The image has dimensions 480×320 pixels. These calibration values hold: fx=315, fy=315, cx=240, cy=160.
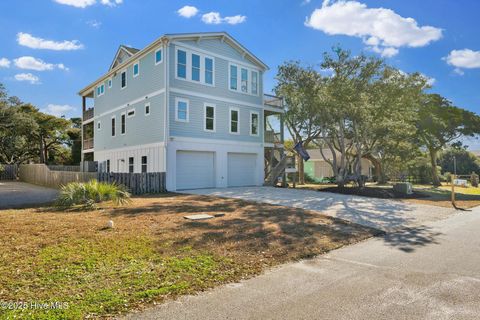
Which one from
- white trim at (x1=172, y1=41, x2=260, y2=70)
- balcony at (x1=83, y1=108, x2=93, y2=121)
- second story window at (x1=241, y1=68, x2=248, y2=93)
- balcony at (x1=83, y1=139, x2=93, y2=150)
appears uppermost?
white trim at (x1=172, y1=41, x2=260, y2=70)

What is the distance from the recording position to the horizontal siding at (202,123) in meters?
17.6

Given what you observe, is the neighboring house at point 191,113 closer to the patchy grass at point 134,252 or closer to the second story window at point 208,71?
the second story window at point 208,71

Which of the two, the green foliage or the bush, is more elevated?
the green foliage

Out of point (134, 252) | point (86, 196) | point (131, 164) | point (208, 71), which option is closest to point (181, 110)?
point (208, 71)

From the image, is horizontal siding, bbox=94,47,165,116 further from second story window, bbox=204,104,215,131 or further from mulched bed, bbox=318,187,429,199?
mulched bed, bbox=318,187,429,199

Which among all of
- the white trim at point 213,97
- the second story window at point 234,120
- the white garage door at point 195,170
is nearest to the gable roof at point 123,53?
the white trim at point 213,97

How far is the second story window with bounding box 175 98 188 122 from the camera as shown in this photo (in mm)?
17656

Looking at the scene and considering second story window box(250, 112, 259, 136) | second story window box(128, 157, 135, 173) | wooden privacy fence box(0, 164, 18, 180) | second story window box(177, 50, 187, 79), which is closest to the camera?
second story window box(177, 50, 187, 79)

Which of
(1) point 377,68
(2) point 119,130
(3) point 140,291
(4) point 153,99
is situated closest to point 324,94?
(1) point 377,68

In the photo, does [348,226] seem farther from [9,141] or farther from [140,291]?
[9,141]

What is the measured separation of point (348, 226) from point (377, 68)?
42.8 ft

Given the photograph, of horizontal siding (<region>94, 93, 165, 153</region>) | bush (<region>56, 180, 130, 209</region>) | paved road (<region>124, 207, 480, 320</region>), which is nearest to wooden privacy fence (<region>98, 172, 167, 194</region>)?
horizontal siding (<region>94, 93, 165, 153</region>)

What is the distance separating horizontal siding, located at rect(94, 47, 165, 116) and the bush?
27.2 ft

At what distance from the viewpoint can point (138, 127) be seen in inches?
786
